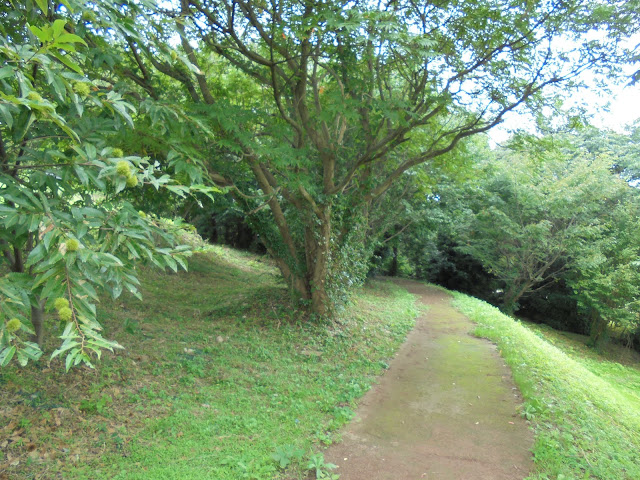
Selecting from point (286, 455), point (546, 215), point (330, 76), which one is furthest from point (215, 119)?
point (546, 215)

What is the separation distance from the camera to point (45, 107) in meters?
1.96

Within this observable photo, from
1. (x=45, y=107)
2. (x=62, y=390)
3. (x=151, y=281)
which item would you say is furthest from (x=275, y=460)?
(x=151, y=281)

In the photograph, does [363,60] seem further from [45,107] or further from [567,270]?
[567,270]

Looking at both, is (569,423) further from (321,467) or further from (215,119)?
(215,119)

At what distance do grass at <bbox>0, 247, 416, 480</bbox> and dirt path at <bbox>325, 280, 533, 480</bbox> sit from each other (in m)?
0.28

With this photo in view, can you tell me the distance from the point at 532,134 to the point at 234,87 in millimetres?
5537

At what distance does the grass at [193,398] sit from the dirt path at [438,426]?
0.28 m

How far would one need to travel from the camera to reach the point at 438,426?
502cm

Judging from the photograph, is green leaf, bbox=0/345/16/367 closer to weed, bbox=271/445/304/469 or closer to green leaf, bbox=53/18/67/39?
green leaf, bbox=53/18/67/39

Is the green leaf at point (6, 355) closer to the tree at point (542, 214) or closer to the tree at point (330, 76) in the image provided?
the tree at point (330, 76)

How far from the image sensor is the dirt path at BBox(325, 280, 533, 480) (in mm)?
4070

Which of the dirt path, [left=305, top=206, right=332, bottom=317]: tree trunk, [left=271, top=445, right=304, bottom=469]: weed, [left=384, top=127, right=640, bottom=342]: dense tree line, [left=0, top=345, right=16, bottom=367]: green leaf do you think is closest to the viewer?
[left=0, top=345, right=16, bottom=367]: green leaf

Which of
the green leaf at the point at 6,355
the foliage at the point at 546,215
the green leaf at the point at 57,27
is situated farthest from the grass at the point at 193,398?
the foliage at the point at 546,215

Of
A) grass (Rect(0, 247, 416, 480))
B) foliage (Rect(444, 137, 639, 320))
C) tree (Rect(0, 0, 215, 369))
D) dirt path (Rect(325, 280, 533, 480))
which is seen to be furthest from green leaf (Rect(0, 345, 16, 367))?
foliage (Rect(444, 137, 639, 320))
